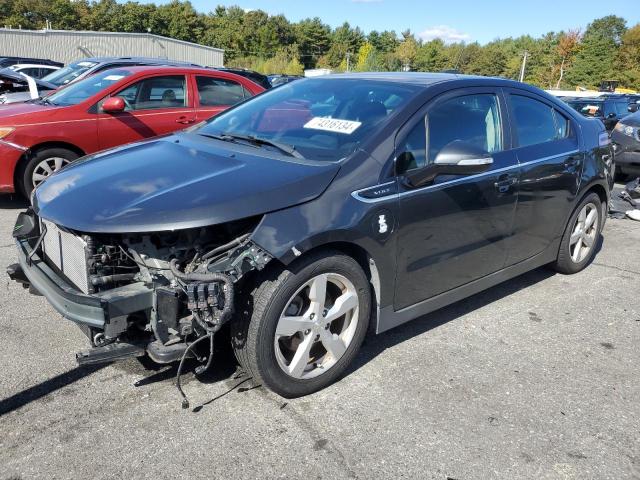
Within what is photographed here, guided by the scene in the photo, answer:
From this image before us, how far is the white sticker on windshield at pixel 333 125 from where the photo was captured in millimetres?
3182

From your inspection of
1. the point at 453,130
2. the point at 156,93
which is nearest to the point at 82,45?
the point at 156,93

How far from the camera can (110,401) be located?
110 inches

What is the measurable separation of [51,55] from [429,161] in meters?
43.8

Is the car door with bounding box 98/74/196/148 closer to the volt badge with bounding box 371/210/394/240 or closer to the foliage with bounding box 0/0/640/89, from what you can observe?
the volt badge with bounding box 371/210/394/240

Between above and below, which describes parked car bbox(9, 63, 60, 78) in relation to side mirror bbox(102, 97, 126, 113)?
below

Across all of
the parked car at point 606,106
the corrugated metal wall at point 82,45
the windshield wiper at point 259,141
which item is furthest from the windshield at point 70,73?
the corrugated metal wall at point 82,45

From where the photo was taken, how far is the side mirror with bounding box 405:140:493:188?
308cm

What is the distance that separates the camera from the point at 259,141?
333 centimetres

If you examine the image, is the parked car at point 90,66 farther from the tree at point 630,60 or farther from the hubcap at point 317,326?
the tree at point 630,60

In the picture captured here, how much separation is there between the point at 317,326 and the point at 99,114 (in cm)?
491

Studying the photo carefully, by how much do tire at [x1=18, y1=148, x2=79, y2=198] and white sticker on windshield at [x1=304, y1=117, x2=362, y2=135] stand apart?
4.14 metres

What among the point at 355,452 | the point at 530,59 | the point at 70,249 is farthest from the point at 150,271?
the point at 530,59

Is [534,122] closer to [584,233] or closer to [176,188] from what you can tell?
[584,233]

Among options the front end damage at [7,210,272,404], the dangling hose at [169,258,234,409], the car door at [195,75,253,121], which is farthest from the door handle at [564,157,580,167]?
the car door at [195,75,253,121]
